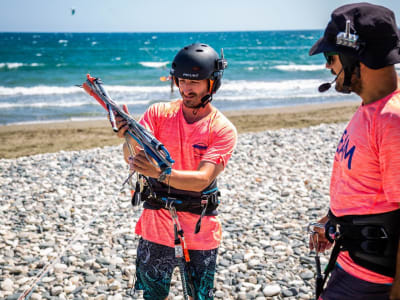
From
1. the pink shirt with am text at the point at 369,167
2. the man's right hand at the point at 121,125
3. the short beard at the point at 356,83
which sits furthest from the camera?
the man's right hand at the point at 121,125

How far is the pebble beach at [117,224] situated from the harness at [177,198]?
1.96 metres

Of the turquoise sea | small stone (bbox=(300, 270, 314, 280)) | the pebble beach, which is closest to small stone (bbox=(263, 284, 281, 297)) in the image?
the pebble beach

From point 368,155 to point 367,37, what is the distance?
1.83 ft

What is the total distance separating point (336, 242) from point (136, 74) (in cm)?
3471

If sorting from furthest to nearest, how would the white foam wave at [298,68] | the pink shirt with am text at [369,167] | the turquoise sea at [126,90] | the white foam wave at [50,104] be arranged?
the white foam wave at [298,68] < the white foam wave at [50,104] < the turquoise sea at [126,90] < the pink shirt with am text at [369,167]

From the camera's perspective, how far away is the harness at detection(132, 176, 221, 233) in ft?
9.25

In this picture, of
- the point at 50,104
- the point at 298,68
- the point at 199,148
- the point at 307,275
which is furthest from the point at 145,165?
the point at 298,68

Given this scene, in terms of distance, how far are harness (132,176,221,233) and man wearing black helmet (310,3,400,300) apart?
945 mm

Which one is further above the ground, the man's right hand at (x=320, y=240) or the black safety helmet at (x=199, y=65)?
the black safety helmet at (x=199, y=65)

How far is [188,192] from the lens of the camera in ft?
9.27

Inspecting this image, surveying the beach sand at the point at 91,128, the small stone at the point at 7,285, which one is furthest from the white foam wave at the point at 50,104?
the small stone at the point at 7,285

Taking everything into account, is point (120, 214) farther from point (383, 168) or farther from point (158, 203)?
point (383, 168)

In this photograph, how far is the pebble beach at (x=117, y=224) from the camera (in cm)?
469

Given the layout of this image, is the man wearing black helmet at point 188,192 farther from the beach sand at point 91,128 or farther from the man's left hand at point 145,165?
the beach sand at point 91,128
